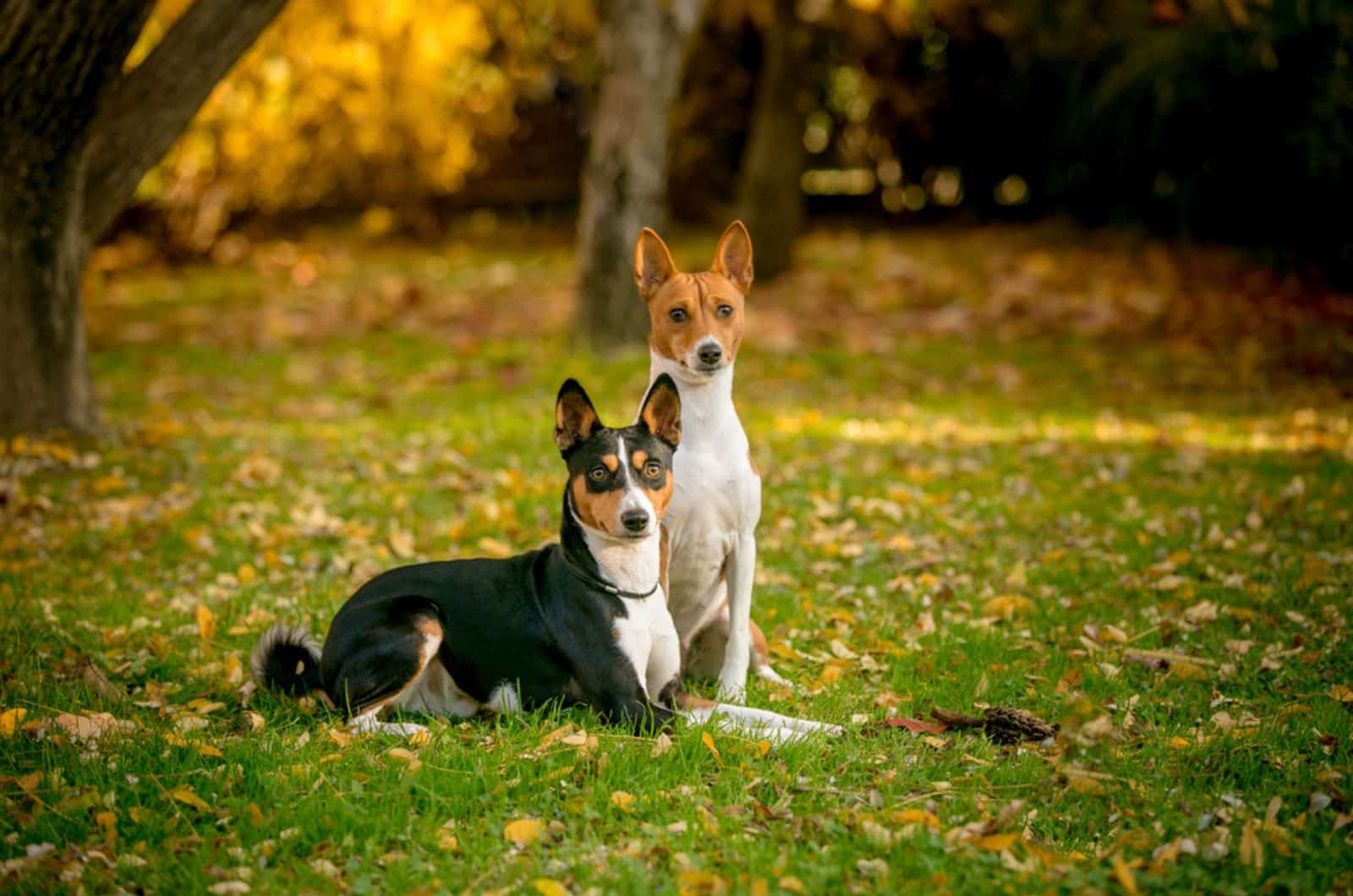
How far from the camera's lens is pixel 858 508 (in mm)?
8398

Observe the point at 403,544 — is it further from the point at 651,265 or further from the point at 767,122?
the point at 767,122

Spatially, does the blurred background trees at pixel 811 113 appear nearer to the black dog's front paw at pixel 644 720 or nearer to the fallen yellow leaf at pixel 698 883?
the black dog's front paw at pixel 644 720

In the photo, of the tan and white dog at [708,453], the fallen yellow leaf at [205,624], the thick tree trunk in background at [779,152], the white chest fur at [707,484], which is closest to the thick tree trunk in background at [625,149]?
the thick tree trunk in background at [779,152]

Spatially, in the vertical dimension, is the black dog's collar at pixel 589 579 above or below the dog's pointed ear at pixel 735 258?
below

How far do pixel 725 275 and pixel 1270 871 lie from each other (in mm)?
3029

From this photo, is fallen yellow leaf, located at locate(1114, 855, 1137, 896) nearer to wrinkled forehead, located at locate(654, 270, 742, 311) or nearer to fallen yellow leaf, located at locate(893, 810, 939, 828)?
fallen yellow leaf, located at locate(893, 810, 939, 828)

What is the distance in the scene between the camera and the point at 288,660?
5.29 metres

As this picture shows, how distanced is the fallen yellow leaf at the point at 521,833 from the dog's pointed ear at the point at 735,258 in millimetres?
2438

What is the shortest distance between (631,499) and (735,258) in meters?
1.41

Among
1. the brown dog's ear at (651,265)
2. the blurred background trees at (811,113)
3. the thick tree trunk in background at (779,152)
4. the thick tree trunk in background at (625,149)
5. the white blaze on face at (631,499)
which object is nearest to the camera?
the white blaze on face at (631,499)

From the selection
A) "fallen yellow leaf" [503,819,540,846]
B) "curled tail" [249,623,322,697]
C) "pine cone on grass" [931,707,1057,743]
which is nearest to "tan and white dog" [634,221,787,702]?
"pine cone on grass" [931,707,1057,743]

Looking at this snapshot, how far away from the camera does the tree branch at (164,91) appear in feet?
27.7

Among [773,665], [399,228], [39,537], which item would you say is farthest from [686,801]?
[399,228]

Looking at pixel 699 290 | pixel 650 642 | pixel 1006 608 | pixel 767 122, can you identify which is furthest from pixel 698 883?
pixel 767 122
